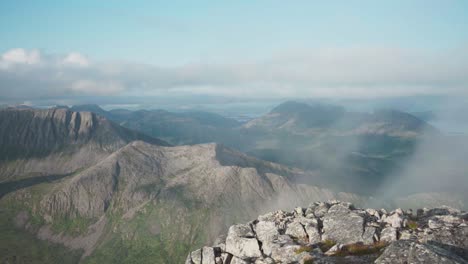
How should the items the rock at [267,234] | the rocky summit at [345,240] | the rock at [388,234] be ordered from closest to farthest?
the rocky summit at [345,240], the rock at [388,234], the rock at [267,234]

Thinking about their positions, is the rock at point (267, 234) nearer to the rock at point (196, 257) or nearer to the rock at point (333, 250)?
the rock at point (333, 250)

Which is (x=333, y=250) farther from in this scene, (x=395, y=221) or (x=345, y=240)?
(x=395, y=221)

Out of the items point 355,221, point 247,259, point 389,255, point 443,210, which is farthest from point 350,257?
point 443,210

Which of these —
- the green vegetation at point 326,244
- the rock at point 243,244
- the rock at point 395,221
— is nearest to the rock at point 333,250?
the green vegetation at point 326,244

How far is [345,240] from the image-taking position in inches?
2628

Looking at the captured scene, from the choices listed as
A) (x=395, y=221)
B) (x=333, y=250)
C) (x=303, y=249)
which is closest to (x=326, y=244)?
(x=303, y=249)

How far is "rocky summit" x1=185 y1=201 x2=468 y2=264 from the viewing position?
47.7 metres

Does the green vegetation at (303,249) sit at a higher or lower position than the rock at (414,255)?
lower

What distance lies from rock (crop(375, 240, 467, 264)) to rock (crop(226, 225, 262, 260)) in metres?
30.9

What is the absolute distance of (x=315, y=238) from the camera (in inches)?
2785

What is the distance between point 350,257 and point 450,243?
60.0 ft

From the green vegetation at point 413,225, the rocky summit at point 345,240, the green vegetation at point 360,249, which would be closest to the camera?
the rocky summit at point 345,240

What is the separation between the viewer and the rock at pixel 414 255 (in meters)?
43.2

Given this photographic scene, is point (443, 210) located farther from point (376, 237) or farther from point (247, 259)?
point (247, 259)
